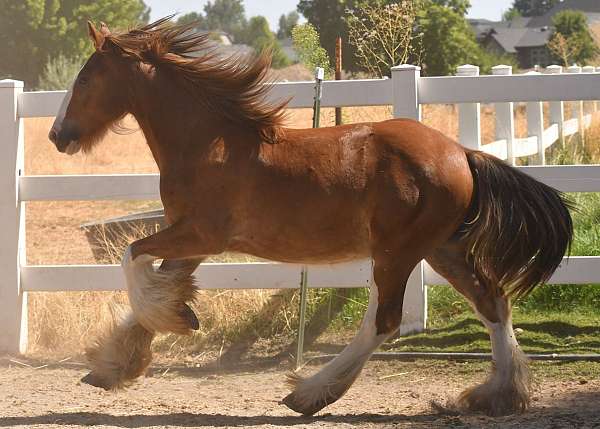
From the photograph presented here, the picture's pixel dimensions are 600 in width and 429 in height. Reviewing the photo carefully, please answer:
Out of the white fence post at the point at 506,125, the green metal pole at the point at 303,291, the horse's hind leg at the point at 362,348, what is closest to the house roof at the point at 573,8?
the white fence post at the point at 506,125

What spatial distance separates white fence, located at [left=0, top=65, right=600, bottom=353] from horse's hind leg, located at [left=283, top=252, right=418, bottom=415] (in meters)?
1.46

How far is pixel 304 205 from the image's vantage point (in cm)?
521

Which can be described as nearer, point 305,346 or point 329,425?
point 329,425

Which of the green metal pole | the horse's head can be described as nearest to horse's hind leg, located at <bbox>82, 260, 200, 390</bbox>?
the horse's head

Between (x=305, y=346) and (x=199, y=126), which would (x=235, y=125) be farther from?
(x=305, y=346)

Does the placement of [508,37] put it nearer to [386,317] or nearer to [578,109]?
[578,109]

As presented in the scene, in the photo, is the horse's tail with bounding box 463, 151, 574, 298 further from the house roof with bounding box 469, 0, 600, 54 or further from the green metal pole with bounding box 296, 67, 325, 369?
the house roof with bounding box 469, 0, 600, 54

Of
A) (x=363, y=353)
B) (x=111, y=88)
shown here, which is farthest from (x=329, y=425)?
(x=111, y=88)

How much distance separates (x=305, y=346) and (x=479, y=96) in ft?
6.96

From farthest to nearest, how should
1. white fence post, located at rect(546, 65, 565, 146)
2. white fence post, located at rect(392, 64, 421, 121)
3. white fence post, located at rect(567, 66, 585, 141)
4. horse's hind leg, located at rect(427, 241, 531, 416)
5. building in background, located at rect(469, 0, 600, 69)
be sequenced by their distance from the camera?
building in background, located at rect(469, 0, 600, 69)
white fence post, located at rect(567, 66, 585, 141)
white fence post, located at rect(546, 65, 565, 146)
white fence post, located at rect(392, 64, 421, 121)
horse's hind leg, located at rect(427, 241, 531, 416)

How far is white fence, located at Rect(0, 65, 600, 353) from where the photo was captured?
6.64m

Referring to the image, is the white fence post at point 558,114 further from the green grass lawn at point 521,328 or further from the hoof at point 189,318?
the hoof at point 189,318

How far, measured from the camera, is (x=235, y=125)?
5.42 metres

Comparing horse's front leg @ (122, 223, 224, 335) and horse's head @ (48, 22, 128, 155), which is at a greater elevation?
horse's head @ (48, 22, 128, 155)
